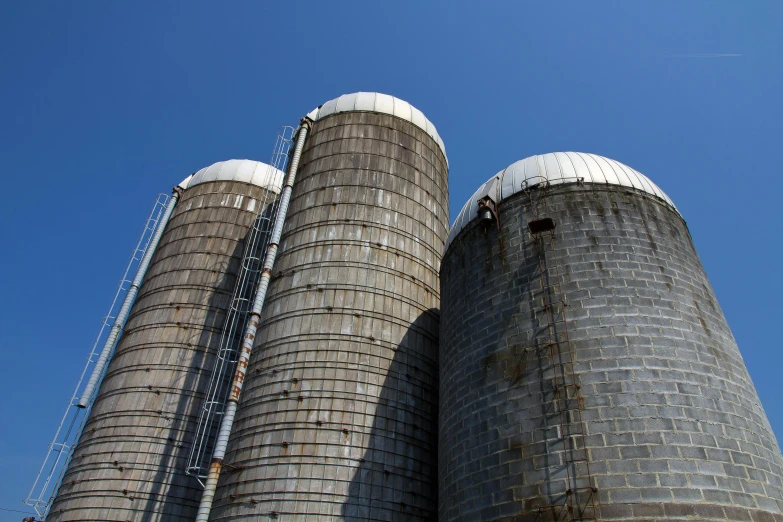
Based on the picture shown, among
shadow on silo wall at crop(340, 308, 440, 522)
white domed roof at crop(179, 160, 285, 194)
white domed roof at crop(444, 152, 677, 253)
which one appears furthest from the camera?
Result: white domed roof at crop(179, 160, 285, 194)

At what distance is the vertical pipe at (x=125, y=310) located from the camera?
2953cm

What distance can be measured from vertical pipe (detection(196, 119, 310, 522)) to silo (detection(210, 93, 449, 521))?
32 cm

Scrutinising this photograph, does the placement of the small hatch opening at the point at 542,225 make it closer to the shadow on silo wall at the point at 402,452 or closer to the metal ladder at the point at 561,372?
the metal ladder at the point at 561,372

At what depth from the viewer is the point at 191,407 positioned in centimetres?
2717

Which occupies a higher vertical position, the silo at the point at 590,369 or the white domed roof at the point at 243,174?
the white domed roof at the point at 243,174

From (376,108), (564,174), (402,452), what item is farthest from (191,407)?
(564,174)

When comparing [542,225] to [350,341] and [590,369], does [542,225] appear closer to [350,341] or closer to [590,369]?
[590,369]

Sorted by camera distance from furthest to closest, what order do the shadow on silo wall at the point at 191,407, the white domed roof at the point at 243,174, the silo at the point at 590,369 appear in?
1. the white domed roof at the point at 243,174
2. the shadow on silo wall at the point at 191,407
3. the silo at the point at 590,369

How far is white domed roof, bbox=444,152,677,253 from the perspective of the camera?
61.3 ft

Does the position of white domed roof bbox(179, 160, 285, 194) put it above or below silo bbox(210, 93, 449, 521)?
above

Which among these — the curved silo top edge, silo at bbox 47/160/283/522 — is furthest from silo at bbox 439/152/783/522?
silo at bbox 47/160/283/522

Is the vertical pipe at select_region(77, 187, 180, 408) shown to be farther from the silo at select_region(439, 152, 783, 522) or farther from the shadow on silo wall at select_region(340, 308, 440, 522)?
the silo at select_region(439, 152, 783, 522)

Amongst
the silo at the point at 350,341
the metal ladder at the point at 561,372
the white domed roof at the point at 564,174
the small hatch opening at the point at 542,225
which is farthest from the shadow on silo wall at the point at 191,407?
the metal ladder at the point at 561,372

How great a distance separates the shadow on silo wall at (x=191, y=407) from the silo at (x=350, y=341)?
462 cm
